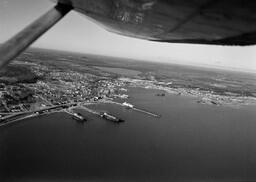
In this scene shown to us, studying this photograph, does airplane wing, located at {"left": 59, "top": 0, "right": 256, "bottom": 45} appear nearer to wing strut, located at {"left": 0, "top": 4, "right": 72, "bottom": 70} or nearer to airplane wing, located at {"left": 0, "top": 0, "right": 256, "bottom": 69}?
airplane wing, located at {"left": 0, "top": 0, "right": 256, "bottom": 69}

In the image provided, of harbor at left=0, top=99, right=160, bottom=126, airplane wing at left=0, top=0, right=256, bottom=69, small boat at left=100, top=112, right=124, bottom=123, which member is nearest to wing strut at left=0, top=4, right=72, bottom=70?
airplane wing at left=0, top=0, right=256, bottom=69

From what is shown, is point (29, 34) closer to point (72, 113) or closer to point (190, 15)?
point (190, 15)

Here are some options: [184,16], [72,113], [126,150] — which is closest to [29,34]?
[184,16]

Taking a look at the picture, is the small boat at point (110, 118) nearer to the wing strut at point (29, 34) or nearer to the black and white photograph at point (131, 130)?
the black and white photograph at point (131, 130)

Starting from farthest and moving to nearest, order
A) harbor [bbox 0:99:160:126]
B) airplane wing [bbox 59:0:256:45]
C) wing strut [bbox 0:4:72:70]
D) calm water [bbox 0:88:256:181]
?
harbor [bbox 0:99:160:126] < calm water [bbox 0:88:256:181] < wing strut [bbox 0:4:72:70] < airplane wing [bbox 59:0:256:45]

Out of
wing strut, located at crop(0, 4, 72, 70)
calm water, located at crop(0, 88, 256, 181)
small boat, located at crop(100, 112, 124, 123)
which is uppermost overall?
wing strut, located at crop(0, 4, 72, 70)

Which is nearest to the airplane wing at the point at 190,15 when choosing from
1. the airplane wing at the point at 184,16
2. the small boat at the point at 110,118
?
the airplane wing at the point at 184,16

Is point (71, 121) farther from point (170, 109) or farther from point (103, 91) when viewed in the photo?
point (103, 91)
